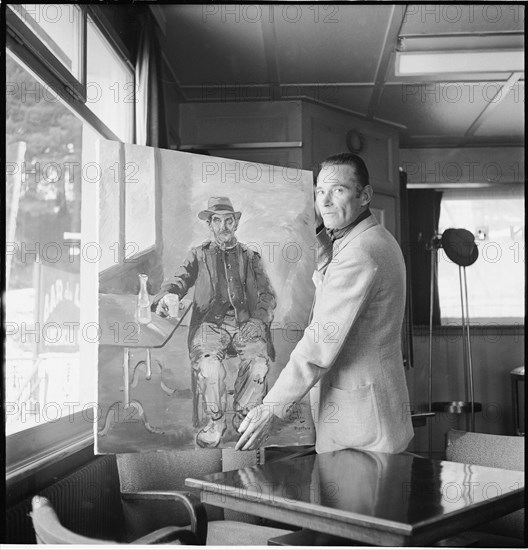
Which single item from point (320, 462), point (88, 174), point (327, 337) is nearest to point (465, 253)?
point (327, 337)

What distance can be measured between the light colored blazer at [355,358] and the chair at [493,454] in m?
0.21

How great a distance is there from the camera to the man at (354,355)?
250cm

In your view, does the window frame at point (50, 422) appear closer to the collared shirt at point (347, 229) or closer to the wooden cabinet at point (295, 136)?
the wooden cabinet at point (295, 136)

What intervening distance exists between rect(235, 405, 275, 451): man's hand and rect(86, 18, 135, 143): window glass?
1.16 m

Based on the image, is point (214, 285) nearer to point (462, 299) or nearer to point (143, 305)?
point (143, 305)

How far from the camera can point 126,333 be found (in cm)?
242

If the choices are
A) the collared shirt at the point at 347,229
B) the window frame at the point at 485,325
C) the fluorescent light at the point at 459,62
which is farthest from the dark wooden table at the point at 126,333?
the fluorescent light at the point at 459,62

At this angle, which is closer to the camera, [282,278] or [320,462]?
[320,462]

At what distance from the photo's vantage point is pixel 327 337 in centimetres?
251

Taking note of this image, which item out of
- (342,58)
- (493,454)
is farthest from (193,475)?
(342,58)

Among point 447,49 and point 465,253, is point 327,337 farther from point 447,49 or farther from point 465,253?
point 447,49

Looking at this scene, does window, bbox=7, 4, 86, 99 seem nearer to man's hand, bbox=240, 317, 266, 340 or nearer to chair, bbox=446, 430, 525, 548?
man's hand, bbox=240, 317, 266, 340

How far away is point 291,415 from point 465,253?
3.05 ft

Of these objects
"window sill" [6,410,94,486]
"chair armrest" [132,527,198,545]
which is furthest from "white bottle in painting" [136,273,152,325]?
"chair armrest" [132,527,198,545]
